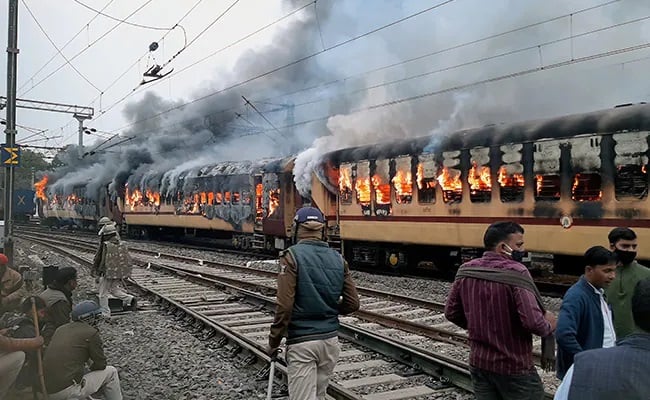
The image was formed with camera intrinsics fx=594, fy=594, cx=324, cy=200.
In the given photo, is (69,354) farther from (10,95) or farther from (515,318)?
(10,95)

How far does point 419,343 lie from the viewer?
7.47m

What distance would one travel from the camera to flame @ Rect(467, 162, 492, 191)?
11969mm

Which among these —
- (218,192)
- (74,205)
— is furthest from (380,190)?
(74,205)

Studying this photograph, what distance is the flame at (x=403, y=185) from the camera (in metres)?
13.8

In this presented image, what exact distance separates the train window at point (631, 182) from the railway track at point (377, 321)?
142 inches

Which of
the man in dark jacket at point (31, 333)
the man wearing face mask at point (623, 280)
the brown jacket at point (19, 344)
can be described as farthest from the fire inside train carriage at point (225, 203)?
the man wearing face mask at point (623, 280)

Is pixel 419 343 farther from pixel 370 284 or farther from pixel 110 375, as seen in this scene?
pixel 370 284

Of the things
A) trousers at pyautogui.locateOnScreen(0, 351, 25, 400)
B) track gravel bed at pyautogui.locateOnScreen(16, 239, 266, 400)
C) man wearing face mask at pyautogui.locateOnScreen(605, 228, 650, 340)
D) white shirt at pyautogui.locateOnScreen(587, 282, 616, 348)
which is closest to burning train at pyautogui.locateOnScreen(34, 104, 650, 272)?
man wearing face mask at pyautogui.locateOnScreen(605, 228, 650, 340)

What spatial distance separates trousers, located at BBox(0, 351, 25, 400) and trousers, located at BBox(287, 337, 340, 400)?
2.58 metres

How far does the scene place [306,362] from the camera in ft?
12.8

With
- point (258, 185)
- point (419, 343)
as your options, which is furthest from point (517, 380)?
point (258, 185)

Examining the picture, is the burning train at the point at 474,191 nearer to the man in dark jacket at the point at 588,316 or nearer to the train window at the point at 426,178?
the train window at the point at 426,178

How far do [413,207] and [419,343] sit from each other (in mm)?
6486

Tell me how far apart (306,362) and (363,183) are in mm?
11463
